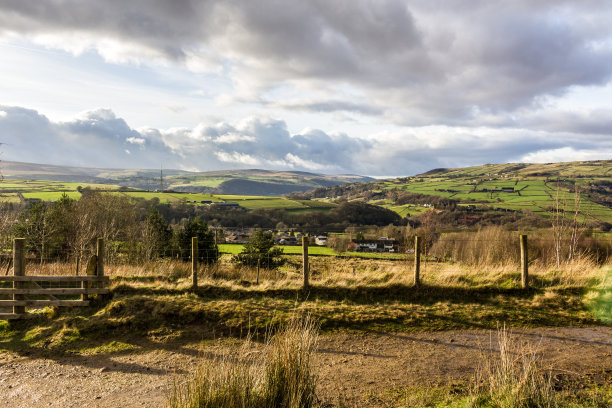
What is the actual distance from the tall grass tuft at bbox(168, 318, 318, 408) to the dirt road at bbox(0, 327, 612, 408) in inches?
58.8

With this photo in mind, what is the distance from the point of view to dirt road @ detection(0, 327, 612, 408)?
225 inches

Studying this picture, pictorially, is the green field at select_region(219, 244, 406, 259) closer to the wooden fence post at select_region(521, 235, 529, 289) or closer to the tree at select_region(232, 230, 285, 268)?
the tree at select_region(232, 230, 285, 268)

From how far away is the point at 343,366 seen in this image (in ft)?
22.0

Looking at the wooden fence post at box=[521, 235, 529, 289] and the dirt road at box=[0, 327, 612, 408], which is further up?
the wooden fence post at box=[521, 235, 529, 289]

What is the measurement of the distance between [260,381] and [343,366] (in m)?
3.26

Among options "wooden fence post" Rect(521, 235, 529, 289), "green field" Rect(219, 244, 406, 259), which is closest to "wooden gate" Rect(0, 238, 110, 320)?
"wooden fence post" Rect(521, 235, 529, 289)

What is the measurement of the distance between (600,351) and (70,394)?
31.9 feet

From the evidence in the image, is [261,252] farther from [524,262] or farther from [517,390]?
[517,390]

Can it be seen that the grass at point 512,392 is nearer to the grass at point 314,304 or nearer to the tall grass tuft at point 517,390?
the tall grass tuft at point 517,390

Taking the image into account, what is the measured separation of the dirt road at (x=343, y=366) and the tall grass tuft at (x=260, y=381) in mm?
1493

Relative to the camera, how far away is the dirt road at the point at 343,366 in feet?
18.8

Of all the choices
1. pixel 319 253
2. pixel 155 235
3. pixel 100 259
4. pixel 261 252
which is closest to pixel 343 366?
pixel 100 259

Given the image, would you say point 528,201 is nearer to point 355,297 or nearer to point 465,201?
point 465,201

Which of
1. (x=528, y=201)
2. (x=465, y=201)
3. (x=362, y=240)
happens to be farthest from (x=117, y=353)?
(x=465, y=201)
